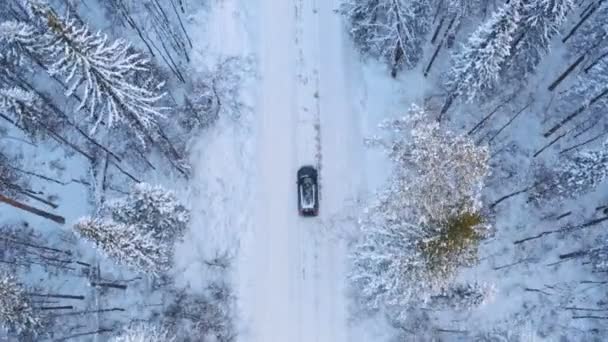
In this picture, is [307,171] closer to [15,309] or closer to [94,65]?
[94,65]

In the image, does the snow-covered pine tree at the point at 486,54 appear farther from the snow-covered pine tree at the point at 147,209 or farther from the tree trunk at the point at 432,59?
the snow-covered pine tree at the point at 147,209

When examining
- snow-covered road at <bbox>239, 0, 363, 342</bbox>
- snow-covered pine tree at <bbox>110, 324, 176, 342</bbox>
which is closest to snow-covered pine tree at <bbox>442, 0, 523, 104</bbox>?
snow-covered road at <bbox>239, 0, 363, 342</bbox>

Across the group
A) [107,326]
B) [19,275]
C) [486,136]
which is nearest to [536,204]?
[486,136]

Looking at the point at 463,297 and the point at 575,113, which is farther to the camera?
the point at 575,113

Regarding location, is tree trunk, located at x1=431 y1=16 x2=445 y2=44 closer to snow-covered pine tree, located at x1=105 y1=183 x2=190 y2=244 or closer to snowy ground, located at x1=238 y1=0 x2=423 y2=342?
snowy ground, located at x1=238 y1=0 x2=423 y2=342

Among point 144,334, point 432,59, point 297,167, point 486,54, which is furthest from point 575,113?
point 144,334

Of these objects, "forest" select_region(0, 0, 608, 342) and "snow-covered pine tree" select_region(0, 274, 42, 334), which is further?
"forest" select_region(0, 0, 608, 342)

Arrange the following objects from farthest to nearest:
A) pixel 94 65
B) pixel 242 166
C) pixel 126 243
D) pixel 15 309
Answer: pixel 242 166
pixel 15 309
pixel 126 243
pixel 94 65

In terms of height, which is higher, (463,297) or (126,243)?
(126,243)
